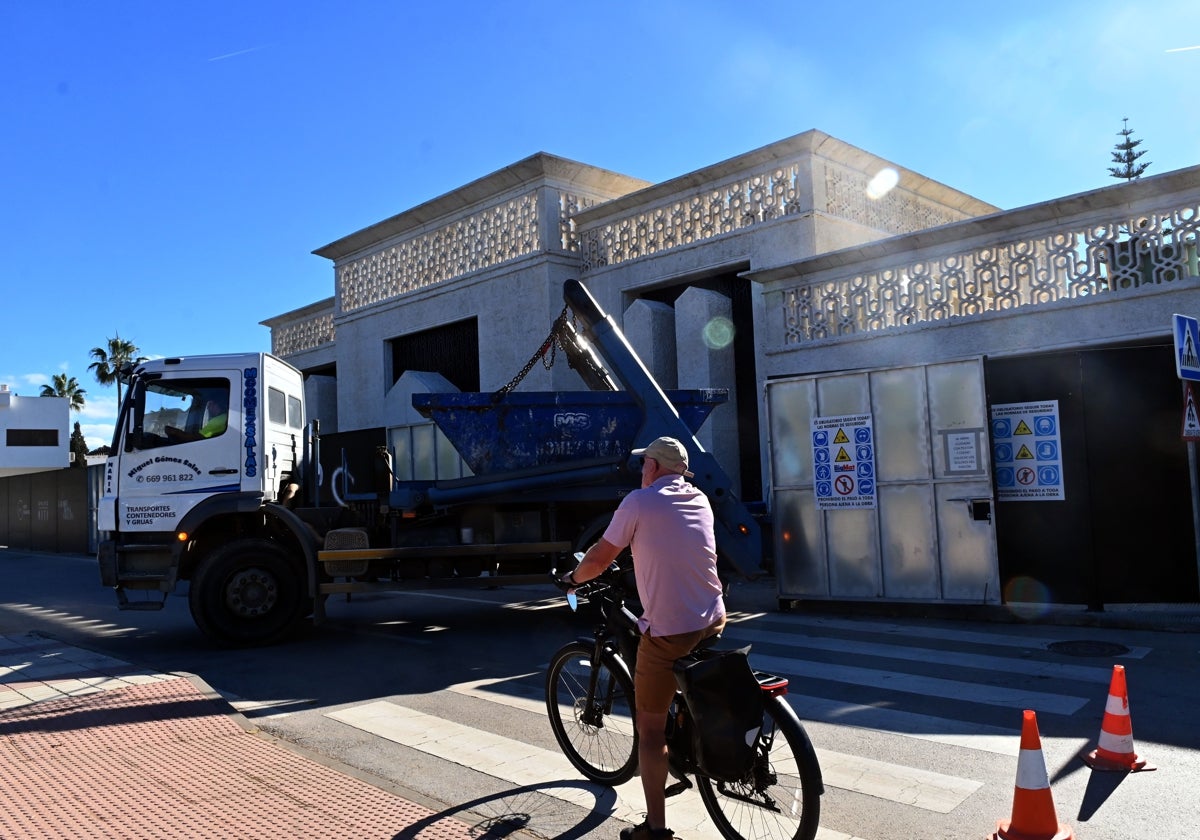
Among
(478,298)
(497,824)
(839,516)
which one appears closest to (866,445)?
(839,516)

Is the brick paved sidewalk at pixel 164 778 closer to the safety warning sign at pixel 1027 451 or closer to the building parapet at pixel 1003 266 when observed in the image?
the safety warning sign at pixel 1027 451

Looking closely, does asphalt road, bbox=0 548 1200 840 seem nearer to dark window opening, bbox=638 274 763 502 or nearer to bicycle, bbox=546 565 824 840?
bicycle, bbox=546 565 824 840

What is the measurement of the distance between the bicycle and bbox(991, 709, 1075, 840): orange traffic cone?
2.87 ft

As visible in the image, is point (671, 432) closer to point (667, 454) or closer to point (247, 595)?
point (247, 595)

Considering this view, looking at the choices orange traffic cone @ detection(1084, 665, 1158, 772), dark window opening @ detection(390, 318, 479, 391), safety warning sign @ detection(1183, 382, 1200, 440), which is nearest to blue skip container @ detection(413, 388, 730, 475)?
safety warning sign @ detection(1183, 382, 1200, 440)

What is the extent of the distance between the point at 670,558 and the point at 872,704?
3.35 meters

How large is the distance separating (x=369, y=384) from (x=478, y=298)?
14.7 ft

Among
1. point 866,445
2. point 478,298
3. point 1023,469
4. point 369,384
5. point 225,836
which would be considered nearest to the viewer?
point 225,836

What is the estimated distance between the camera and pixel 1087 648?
827cm

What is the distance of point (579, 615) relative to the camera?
10984mm

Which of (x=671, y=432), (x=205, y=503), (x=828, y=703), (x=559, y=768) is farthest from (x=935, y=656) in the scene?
(x=205, y=503)

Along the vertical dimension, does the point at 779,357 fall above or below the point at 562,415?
above

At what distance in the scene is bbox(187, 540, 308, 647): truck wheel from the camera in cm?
938

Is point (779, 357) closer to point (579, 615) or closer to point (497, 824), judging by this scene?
point (579, 615)
